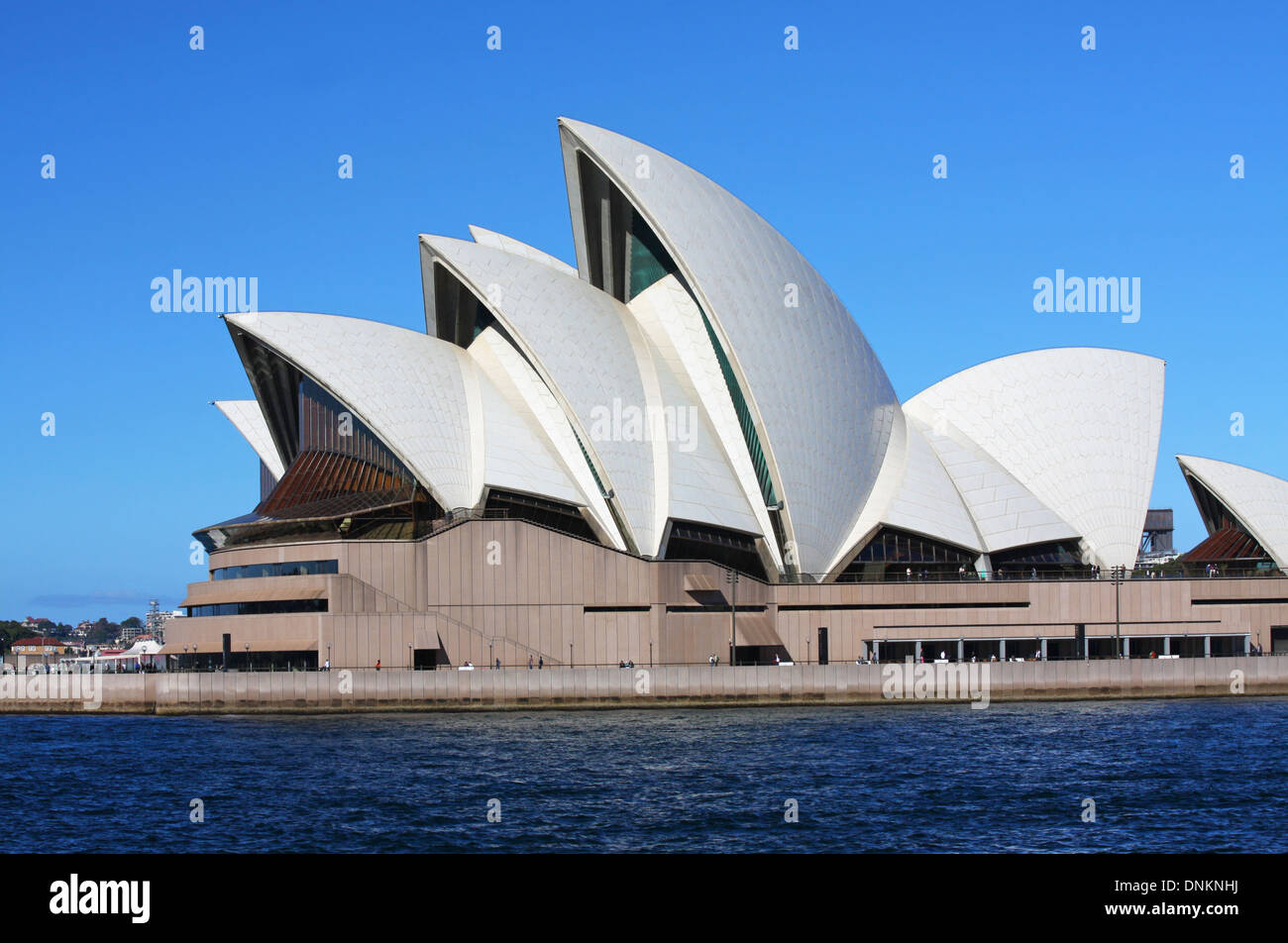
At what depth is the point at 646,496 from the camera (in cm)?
5612

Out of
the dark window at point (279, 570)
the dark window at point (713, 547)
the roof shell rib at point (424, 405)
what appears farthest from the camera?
the dark window at point (713, 547)

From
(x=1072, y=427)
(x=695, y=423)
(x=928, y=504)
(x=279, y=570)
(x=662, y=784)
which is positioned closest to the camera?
(x=662, y=784)

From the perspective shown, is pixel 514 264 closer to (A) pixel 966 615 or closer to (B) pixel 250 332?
(B) pixel 250 332

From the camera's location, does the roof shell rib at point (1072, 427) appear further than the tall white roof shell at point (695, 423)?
Yes

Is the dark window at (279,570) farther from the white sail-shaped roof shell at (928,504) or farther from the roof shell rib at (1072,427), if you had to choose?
the roof shell rib at (1072,427)

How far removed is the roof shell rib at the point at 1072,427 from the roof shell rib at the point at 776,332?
741 cm

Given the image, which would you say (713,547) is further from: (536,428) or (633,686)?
(536,428)

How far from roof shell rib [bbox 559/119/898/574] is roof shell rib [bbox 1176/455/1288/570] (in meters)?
17.8

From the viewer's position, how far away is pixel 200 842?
77.8 feet

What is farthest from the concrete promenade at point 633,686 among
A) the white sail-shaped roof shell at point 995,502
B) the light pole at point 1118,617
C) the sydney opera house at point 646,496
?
the white sail-shaped roof shell at point 995,502

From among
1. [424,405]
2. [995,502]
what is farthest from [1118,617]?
[424,405]

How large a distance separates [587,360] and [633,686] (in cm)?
1387

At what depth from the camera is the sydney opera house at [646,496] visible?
2146 inches

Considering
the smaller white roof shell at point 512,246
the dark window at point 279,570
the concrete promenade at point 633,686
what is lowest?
the concrete promenade at point 633,686
